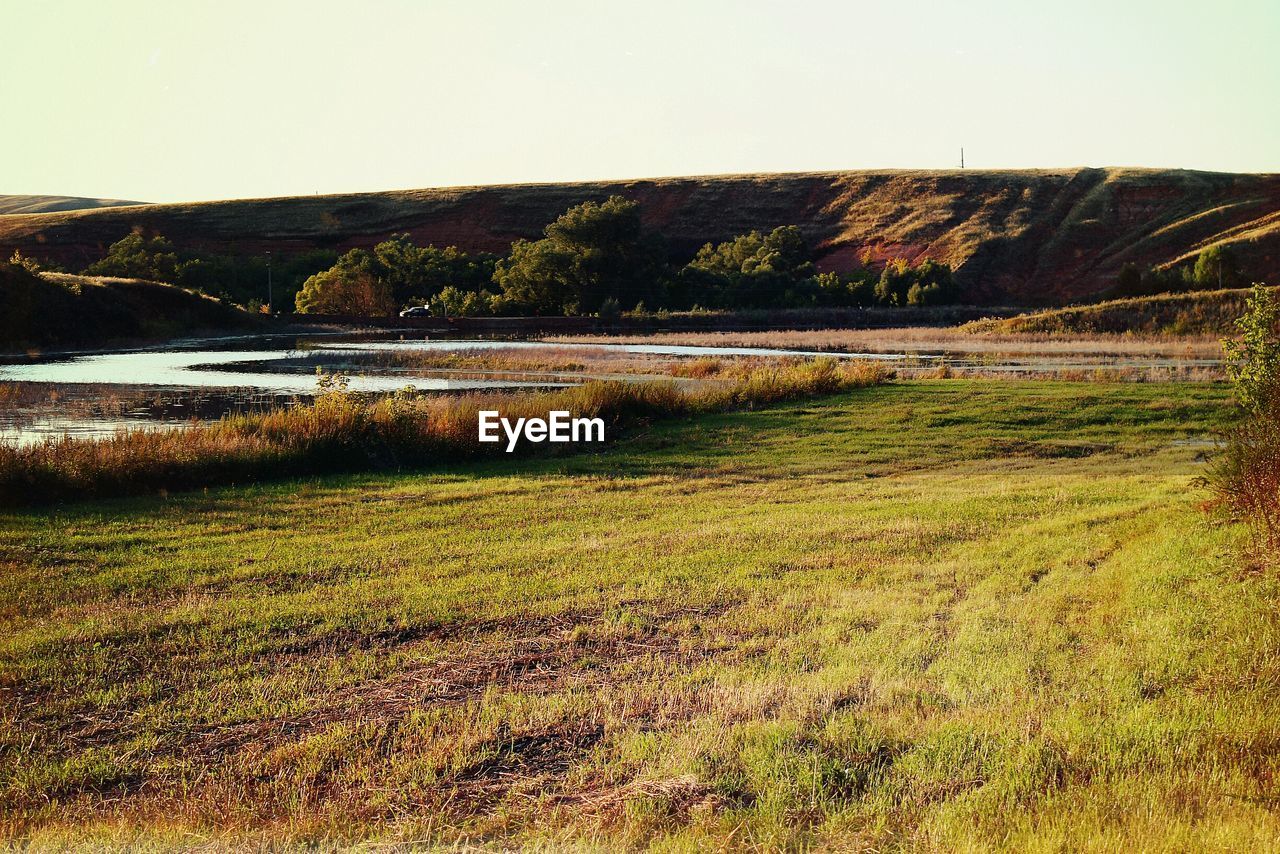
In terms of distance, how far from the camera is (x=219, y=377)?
4003cm

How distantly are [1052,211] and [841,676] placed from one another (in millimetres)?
112107

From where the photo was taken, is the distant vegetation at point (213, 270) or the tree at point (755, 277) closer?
the tree at point (755, 277)

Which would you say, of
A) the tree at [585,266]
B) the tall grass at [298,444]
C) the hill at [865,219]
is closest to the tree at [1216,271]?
the hill at [865,219]

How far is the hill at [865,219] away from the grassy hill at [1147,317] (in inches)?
1219

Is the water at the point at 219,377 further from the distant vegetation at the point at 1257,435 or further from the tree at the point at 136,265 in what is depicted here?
the tree at the point at 136,265

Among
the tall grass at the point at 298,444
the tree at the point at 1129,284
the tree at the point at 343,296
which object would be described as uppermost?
the tree at the point at 343,296

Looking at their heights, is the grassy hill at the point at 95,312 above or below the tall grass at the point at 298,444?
above

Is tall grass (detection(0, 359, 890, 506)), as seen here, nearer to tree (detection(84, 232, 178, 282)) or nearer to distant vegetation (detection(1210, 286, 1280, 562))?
distant vegetation (detection(1210, 286, 1280, 562))

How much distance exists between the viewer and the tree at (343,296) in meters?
84.3

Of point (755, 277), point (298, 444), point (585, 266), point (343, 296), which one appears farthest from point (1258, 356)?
point (343, 296)

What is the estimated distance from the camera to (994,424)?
2547 cm

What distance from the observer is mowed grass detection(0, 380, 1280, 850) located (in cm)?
577

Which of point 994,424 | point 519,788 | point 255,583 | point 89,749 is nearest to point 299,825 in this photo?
point 519,788

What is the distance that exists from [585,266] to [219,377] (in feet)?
151
